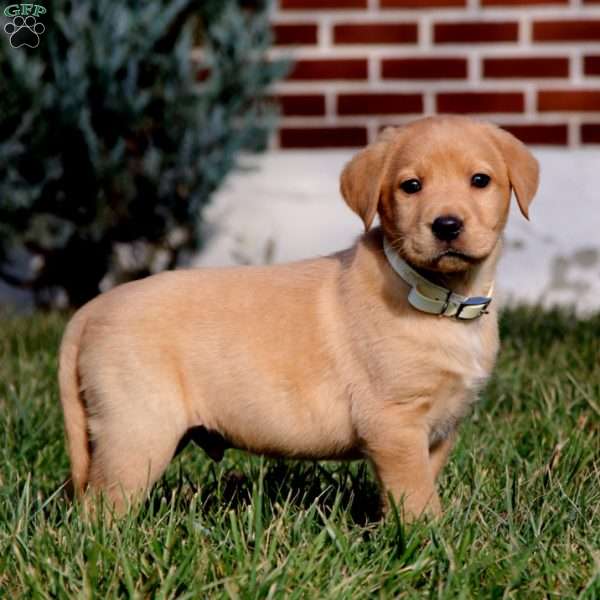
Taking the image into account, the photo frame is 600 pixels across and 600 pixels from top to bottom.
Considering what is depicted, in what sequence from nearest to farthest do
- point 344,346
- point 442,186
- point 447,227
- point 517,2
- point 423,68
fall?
point 447,227 < point 442,186 < point 344,346 < point 517,2 < point 423,68

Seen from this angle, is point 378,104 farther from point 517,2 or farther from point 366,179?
point 366,179

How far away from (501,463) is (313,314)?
2.68 ft

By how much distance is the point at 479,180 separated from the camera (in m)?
3.19

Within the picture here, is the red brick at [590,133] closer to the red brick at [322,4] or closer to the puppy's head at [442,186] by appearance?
the red brick at [322,4]

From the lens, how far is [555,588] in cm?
274

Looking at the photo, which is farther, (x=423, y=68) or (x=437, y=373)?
(x=423, y=68)

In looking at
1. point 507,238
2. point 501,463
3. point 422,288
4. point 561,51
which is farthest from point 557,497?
point 561,51

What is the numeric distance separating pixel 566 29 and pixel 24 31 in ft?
9.59

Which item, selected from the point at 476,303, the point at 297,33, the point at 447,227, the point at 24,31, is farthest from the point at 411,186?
the point at 297,33

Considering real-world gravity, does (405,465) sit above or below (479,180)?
below

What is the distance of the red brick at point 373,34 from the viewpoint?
660 cm

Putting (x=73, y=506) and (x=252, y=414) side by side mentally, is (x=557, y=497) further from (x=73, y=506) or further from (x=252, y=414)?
(x=73, y=506)

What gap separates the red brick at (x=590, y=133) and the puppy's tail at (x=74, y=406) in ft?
12.7

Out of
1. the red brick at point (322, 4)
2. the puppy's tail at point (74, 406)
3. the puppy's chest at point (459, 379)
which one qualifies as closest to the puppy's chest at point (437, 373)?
the puppy's chest at point (459, 379)
